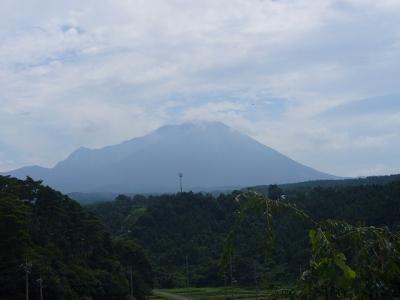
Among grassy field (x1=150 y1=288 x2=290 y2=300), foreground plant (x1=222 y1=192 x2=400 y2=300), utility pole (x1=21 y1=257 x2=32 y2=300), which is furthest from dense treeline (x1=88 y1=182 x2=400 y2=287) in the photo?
foreground plant (x1=222 y1=192 x2=400 y2=300)

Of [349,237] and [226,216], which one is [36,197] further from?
[349,237]

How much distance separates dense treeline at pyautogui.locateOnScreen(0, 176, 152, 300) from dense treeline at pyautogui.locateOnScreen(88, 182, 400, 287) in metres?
6.52

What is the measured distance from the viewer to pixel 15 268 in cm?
2522

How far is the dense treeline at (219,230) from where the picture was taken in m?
39.3

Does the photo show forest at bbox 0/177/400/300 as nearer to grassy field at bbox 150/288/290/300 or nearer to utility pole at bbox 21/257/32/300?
utility pole at bbox 21/257/32/300

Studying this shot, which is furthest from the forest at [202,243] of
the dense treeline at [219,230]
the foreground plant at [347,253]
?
the dense treeline at [219,230]

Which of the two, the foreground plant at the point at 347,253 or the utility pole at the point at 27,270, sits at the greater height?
the foreground plant at the point at 347,253

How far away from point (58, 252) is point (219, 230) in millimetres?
22941

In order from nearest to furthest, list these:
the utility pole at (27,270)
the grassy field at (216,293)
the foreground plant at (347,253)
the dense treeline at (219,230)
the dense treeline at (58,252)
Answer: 1. the foreground plant at (347,253)
2. the utility pole at (27,270)
3. the dense treeline at (58,252)
4. the grassy field at (216,293)
5. the dense treeline at (219,230)

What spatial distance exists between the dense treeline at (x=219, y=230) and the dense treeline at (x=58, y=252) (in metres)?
6.52

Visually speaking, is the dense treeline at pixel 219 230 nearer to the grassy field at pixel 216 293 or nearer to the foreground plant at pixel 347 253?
the grassy field at pixel 216 293

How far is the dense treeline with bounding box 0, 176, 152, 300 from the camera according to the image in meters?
25.2

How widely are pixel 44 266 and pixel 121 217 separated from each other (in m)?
36.0

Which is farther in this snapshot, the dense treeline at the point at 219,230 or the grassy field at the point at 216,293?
the dense treeline at the point at 219,230
